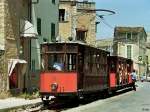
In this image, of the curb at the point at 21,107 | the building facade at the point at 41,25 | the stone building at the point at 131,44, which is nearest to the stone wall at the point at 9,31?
the building facade at the point at 41,25

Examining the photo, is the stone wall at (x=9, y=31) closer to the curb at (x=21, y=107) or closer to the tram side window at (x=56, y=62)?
the curb at (x=21, y=107)

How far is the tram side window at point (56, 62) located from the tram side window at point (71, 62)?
33cm

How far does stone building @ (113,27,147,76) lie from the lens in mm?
110181

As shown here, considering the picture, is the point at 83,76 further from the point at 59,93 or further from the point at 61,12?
the point at 61,12

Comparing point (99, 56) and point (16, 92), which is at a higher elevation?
point (99, 56)

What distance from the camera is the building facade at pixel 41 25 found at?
41312 mm

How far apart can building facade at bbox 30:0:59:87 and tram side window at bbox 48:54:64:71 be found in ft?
36.8

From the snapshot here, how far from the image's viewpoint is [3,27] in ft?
112

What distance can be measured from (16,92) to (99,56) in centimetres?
610

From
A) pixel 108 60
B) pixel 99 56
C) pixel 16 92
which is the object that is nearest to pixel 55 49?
pixel 99 56

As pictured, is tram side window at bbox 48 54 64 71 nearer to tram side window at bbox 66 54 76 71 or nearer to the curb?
tram side window at bbox 66 54 76 71

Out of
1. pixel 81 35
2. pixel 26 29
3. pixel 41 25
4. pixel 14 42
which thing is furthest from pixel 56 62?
pixel 81 35


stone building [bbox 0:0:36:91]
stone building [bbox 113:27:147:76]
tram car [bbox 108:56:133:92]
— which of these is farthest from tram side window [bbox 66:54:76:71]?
stone building [bbox 113:27:147:76]

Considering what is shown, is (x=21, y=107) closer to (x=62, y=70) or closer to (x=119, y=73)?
(x=62, y=70)
